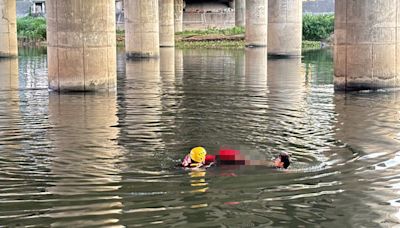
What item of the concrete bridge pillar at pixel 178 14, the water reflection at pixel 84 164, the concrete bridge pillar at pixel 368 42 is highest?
the concrete bridge pillar at pixel 178 14

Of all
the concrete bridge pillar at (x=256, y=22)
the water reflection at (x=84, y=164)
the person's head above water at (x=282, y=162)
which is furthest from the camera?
the concrete bridge pillar at (x=256, y=22)

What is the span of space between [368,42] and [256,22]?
110 ft

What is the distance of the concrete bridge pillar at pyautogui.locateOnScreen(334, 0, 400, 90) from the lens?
78.3 ft

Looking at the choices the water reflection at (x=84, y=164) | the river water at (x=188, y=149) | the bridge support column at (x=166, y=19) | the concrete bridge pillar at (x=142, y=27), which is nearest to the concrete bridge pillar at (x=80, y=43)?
the river water at (x=188, y=149)

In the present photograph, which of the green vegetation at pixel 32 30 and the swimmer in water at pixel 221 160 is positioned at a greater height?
the green vegetation at pixel 32 30

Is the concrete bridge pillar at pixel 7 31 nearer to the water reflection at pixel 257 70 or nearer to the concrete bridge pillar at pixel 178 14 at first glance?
the water reflection at pixel 257 70

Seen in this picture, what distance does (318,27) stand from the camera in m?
66.6

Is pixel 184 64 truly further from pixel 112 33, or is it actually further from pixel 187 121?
pixel 187 121

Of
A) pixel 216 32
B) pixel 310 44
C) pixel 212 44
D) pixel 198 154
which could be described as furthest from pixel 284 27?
pixel 198 154

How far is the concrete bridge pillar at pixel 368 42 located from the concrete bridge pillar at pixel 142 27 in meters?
22.6

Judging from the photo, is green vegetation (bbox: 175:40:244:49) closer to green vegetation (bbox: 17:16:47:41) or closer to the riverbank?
the riverbank

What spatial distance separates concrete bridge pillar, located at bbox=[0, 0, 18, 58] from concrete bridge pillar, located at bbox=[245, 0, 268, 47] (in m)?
19.5

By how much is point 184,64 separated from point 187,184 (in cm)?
2983

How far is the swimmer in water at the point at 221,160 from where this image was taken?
12.0m
